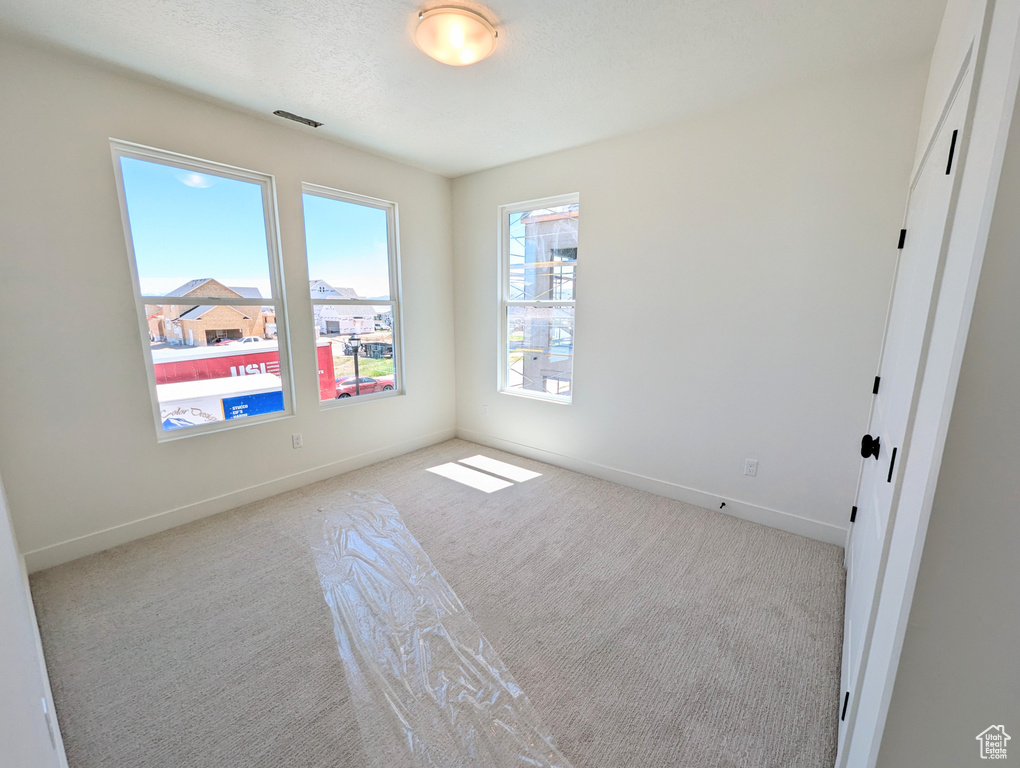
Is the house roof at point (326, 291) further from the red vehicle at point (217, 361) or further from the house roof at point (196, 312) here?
the house roof at point (196, 312)

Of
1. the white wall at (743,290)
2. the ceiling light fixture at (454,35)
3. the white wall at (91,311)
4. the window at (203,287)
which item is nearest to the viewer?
the ceiling light fixture at (454,35)

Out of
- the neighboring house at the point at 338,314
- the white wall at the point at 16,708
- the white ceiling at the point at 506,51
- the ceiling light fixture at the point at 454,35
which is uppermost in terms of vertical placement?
the white ceiling at the point at 506,51

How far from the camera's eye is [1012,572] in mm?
644

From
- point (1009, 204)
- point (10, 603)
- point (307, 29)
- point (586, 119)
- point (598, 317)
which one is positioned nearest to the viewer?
point (1009, 204)

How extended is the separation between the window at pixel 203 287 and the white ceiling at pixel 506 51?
0.53 metres

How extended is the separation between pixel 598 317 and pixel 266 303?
100.0 inches

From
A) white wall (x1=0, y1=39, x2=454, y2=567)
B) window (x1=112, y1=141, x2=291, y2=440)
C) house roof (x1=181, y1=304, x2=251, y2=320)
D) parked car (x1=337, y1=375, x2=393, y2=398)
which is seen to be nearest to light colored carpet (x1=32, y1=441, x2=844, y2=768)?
white wall (x1=0, y1=39, x2=454, y2=567)

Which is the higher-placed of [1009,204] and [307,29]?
[307,29]

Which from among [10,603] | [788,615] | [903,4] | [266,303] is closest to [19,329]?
[266,303]

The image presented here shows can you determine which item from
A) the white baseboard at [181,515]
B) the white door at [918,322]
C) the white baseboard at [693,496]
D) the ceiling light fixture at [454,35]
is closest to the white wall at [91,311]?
the white baseboard at [181,515]

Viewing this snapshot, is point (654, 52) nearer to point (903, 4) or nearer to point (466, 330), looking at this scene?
point (903, 4)

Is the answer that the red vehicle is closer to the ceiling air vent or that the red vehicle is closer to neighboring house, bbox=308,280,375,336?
neighboring house, bbox=308,280,375,336

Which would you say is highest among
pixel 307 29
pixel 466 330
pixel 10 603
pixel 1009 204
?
pixel 307 29

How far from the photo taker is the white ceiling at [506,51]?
1.71 meters
